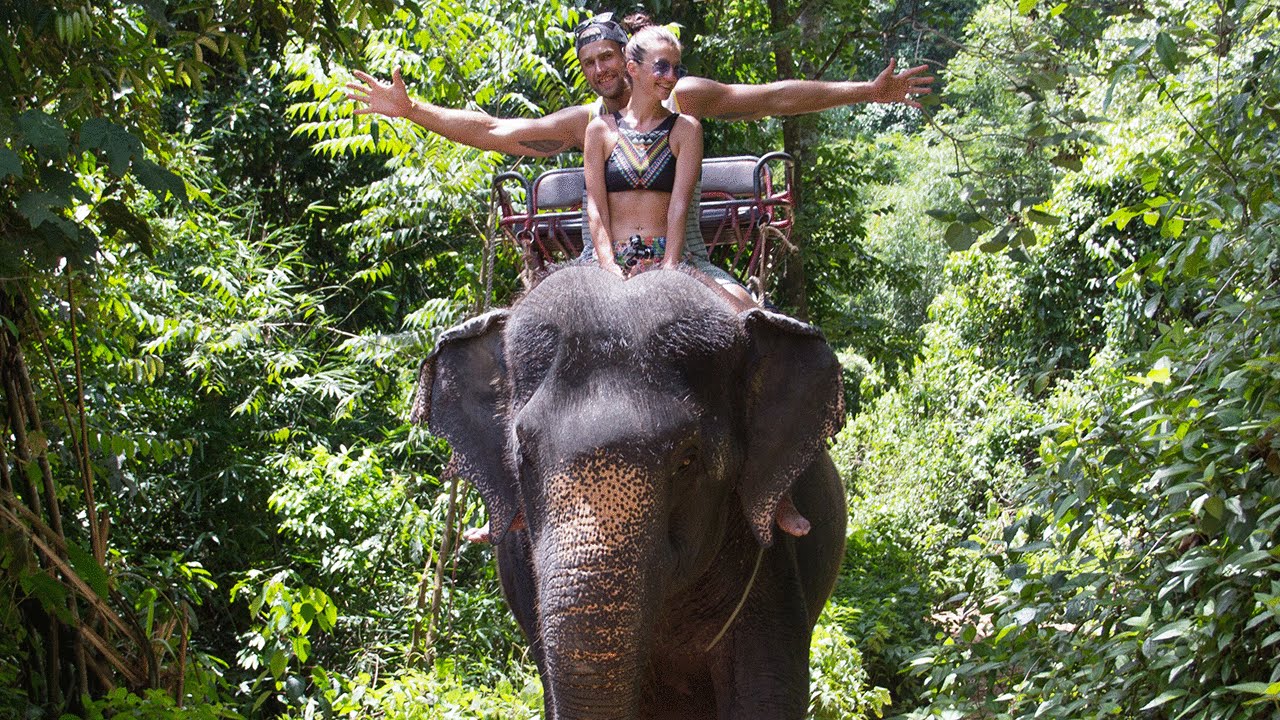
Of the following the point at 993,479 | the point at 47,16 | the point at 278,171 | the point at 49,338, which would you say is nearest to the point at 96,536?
the point at 49,338

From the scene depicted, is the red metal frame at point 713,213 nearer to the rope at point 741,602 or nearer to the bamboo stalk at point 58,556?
the rope at point 741,602

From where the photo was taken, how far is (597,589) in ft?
9.78

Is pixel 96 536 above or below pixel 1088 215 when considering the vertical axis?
below

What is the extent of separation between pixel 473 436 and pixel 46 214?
119cm

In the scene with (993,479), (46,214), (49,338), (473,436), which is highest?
(993,479)

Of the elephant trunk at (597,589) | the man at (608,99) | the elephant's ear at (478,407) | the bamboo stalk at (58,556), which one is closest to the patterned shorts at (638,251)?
the man at (608,99)

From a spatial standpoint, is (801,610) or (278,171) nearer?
(801,610)

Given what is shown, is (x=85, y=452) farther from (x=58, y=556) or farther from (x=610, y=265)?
(x=610, y=265)

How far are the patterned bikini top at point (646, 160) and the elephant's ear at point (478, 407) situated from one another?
82 centimetres

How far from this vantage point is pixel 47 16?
418cm

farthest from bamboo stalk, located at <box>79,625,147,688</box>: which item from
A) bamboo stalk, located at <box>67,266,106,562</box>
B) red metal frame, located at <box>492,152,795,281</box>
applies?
red metal frame, located at <box>492,152,795,281</box>

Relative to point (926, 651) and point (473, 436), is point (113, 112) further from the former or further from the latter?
point (926, 651)

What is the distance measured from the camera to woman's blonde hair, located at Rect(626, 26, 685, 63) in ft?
14.1

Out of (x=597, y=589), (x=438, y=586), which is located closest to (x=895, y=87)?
(x=597, y=589)
